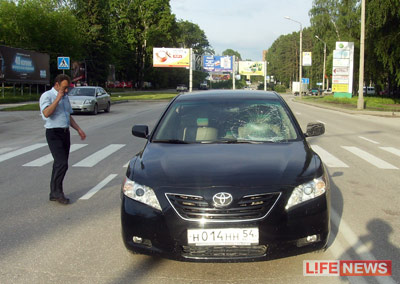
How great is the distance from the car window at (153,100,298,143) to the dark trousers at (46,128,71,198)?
178cm

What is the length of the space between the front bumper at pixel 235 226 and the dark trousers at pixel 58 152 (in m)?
2.90

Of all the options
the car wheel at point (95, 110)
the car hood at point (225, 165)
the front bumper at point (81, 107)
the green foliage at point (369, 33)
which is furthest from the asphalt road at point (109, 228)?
the green foliage at point (369, 33)

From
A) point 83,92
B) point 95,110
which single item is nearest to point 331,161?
point 95,110

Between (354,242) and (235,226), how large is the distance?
5.59 ft

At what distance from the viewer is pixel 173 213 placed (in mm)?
3600

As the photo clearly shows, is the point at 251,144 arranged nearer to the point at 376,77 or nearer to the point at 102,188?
the point at 102,188

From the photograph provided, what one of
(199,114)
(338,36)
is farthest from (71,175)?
(338,36)

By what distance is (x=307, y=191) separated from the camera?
148 inches

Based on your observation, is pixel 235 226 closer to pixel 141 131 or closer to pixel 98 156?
pixel 141 131

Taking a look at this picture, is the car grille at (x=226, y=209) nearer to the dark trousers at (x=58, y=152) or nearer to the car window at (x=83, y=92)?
the dark trousers at (x=58, y=152)

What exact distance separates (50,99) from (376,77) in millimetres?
38110

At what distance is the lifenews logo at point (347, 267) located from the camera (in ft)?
12.7

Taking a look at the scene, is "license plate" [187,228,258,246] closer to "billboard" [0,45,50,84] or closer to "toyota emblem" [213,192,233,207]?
"toyota emblem" [213,192,233,207]

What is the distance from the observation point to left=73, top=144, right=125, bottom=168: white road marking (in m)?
9.59
